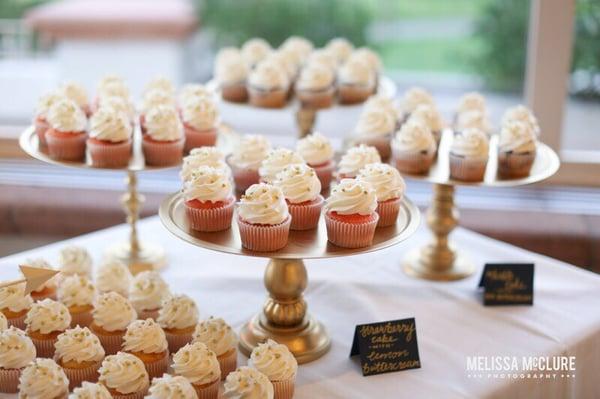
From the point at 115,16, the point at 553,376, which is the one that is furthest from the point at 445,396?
the point at 115,16

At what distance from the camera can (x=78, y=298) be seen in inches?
88.7

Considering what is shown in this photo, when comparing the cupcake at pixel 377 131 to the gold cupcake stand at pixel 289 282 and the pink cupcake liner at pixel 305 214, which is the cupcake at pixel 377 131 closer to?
the gold cupcake stand at pixel 289 282

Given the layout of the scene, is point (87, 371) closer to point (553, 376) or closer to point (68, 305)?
point (68, 305)

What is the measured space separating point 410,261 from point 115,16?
180 cm

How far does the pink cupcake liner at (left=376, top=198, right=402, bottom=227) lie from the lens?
7.15ft

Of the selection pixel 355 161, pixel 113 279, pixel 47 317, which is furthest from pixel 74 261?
pixel 355 161

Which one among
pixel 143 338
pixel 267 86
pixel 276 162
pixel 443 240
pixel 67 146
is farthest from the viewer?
pixel 267 86

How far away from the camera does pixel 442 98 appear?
3955 mm

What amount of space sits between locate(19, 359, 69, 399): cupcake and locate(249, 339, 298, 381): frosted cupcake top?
1.28 feet

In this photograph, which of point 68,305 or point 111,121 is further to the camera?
point 111,121

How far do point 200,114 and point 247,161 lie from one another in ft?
1.01

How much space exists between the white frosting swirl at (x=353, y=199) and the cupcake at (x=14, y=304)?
0.75 m

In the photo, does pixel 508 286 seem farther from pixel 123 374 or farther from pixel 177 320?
pixel 123 374

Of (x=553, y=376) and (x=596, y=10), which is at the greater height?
(x=596, y=10)
